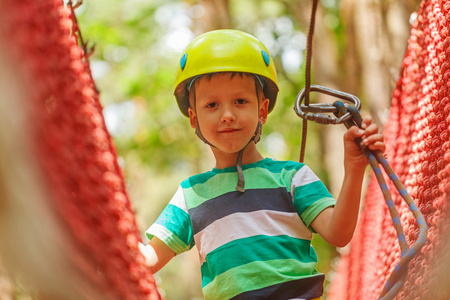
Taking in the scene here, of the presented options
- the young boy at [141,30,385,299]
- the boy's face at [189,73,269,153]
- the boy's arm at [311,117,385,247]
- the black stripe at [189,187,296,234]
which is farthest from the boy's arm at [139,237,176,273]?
the boy's arm at [311,117,385,247]

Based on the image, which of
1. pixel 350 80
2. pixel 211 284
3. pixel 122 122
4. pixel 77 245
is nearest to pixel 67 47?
pixel 77 245

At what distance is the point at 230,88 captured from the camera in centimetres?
169

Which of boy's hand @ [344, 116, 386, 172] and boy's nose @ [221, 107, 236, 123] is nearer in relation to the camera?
boy's hand @ [344, 116, 386, 172]

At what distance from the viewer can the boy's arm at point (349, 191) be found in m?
1.33

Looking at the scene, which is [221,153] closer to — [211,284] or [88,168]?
[211,284]

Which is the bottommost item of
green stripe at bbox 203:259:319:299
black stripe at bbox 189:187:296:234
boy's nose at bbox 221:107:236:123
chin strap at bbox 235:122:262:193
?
green stripe at bbox 203:259:319:299

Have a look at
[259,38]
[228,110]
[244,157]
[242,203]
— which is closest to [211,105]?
[228,110]

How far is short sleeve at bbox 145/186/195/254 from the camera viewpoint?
1.73 m

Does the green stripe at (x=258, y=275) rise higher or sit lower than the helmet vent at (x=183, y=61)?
lower

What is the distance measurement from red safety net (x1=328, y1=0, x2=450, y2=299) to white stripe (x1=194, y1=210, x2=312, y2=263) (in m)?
0.33

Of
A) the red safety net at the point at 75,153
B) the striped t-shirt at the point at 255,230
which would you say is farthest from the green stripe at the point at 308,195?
the red safety net at the point at 75,153

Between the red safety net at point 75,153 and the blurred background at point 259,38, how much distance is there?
1.45 meters

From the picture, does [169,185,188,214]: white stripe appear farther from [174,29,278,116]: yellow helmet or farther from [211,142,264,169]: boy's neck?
[174,29,278,116]: yellow helmet

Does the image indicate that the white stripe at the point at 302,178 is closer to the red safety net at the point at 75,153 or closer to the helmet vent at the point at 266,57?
the helmet vent at the point at 266,57
